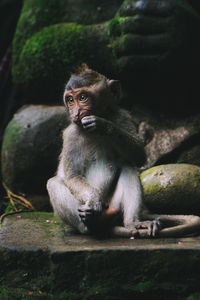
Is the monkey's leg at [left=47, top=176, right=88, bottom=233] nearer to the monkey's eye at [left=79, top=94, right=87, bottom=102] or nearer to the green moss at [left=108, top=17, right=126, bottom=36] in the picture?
the monkey's eye at [left=79, top=94, right=87, bottom=102]

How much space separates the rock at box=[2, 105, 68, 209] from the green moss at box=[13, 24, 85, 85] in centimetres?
68

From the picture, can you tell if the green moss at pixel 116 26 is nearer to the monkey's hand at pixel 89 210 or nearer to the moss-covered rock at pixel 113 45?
the moss-covered rock at pixel 113 45

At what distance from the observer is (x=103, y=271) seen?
313cm

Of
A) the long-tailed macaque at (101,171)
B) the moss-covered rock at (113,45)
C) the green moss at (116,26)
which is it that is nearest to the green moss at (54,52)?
the moss-covered rock at (113,45)

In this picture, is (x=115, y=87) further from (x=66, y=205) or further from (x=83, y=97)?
(x=66, y=205)

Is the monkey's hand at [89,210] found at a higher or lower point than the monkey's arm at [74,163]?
lower

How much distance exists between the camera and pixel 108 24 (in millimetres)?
6695

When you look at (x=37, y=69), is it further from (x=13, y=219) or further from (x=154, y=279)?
(x=154, y=279)

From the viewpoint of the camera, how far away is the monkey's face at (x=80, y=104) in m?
3.72

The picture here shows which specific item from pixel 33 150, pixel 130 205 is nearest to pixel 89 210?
pixel 130 205

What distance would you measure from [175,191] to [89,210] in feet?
5.79

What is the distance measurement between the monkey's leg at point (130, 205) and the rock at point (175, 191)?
1152mm

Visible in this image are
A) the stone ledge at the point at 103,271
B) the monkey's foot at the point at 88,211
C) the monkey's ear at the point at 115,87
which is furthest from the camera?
the monkey's ear at the point at 115,87

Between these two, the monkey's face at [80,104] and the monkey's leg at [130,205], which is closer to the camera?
the monkey's leg at [130,205]
